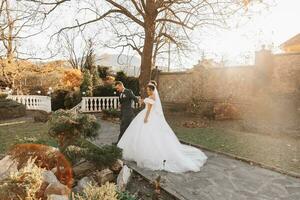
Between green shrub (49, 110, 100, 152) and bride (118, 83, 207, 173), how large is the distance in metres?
1.30

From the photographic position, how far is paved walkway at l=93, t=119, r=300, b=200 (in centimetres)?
581

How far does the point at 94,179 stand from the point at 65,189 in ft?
3.99

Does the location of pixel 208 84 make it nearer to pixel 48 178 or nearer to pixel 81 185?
pixel 81 185

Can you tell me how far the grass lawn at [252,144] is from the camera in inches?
335

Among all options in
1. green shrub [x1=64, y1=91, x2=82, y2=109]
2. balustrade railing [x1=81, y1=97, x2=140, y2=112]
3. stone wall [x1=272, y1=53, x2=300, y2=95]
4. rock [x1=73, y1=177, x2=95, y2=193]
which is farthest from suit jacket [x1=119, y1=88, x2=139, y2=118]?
green shrub [x1=64, y1=91, x2=82, y2=109]

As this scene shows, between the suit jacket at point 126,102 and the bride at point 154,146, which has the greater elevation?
the suit jacket at point 126,102

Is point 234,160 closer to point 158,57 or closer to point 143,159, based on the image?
point 143,159

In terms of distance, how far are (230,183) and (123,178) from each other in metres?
2.53

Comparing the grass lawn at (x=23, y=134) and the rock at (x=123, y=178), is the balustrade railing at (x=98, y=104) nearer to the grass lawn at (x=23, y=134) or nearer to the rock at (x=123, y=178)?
the grass lawn at (x=23, y=134)

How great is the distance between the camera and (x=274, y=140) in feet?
37.7

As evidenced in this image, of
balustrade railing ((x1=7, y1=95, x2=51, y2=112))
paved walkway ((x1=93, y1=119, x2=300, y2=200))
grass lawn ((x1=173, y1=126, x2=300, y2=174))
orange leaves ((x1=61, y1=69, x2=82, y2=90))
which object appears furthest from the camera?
orange leaves ((x1=61, y1=69, x2=82, y2=90))

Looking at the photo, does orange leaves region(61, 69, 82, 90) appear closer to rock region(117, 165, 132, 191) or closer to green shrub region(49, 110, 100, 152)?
green shrub region(49, 110, 100, 152)

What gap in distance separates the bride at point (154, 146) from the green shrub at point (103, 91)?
45.5 feet

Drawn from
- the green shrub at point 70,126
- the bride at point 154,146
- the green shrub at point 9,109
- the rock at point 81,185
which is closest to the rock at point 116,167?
the rock at point 81,185
